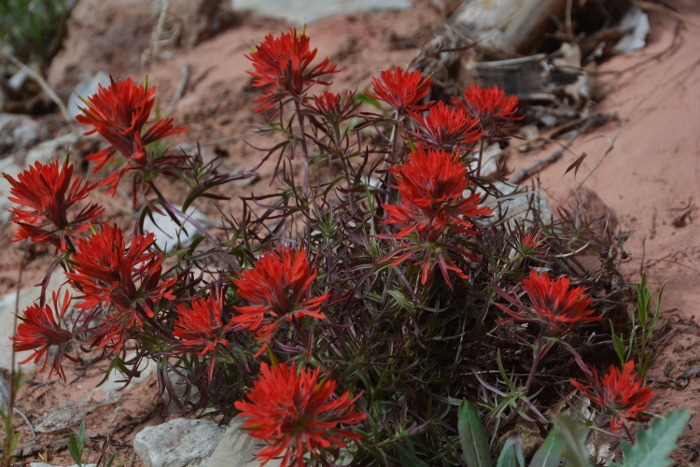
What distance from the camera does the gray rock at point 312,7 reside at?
13.5 feet

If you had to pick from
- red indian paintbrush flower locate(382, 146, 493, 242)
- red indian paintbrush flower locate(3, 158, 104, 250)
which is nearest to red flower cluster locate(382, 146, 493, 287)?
red indian paintbrush flower locate(382, 146, 493, 242)

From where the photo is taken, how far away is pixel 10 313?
2.49 metres

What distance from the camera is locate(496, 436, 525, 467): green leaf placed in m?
1.44

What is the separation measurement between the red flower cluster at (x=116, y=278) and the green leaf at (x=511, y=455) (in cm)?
77

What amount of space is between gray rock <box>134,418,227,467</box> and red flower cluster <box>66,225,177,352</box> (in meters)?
0.42

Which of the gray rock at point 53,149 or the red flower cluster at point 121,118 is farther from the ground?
the red flower cluster at point 121,118

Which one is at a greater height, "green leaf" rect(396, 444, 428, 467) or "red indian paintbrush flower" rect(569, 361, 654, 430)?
"red indian paintbrush flower" rect(569, 361, 654, 430)

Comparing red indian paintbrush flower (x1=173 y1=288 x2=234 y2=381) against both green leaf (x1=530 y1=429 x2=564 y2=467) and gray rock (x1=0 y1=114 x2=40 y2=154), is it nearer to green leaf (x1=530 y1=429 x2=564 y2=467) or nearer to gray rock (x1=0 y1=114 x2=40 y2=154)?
green leaf (x1=530 y1=429 x2=564 y2=467)

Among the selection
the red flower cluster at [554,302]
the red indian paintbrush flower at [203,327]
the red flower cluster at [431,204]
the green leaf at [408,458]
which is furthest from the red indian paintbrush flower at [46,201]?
the red flower cluster at [554,302]

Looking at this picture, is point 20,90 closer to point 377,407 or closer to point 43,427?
point 43,427

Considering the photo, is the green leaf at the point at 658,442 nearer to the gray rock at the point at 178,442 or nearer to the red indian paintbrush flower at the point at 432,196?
the red indian paintbrush flower at the point at 432,196

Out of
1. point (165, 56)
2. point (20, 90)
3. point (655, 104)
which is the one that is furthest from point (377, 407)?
point (20, 90)

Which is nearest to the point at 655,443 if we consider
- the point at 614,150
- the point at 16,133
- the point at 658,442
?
the point at 658,442

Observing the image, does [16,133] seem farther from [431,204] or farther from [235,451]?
[431,204]
